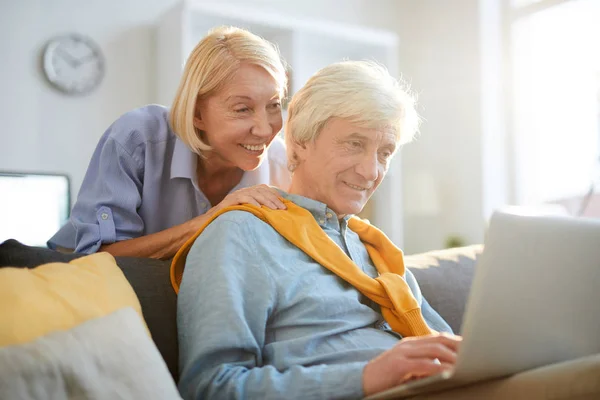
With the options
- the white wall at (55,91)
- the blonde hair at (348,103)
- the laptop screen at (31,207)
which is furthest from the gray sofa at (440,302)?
the white wall at (55,91)

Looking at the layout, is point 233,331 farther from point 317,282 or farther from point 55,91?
point 55,91

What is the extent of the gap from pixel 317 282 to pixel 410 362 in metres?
0.33

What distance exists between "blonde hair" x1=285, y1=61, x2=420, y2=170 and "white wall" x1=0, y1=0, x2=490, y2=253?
9.74 ft

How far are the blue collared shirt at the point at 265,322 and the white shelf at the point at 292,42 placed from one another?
9.66 feet

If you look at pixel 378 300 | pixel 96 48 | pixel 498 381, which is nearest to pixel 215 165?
pixel 378 300

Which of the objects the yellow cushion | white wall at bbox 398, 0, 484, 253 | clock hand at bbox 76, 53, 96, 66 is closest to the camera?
the yellow cushion

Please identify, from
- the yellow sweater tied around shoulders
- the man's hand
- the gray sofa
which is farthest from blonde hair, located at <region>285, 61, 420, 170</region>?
the man's hand

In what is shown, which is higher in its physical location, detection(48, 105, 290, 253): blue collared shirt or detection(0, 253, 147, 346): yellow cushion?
detection(48, 105, 290, 253): blue collared shirt

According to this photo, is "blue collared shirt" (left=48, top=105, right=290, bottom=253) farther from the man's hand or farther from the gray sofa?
the man's hand

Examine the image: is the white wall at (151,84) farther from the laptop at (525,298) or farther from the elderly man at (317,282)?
the laptop at (525,298)

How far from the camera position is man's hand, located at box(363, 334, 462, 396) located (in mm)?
1064

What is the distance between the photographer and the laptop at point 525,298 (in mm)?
894

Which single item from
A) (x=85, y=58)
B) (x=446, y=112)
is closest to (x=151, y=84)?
(x=85, y=58)

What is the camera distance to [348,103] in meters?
1.46
